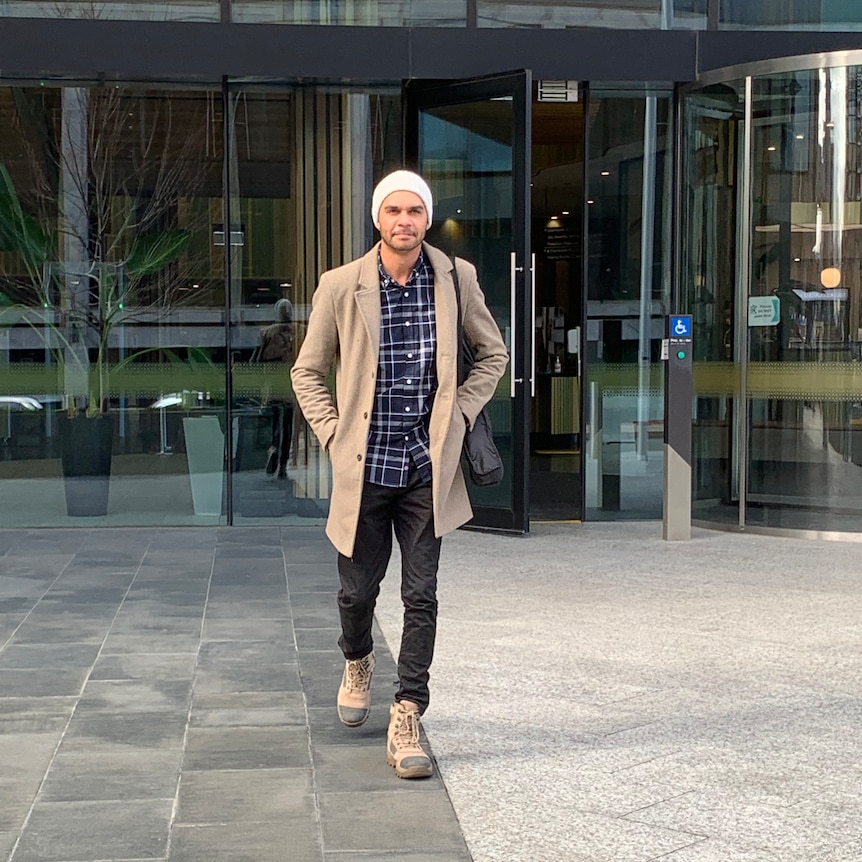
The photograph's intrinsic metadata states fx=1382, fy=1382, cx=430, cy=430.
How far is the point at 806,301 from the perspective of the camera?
32.0 feet

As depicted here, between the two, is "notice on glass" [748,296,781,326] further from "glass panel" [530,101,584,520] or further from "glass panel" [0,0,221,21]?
"glass panel" [0,0,221,21]

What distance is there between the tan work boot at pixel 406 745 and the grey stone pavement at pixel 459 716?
0.21 ft

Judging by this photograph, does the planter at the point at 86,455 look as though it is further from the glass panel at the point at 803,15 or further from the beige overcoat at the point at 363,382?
the beige overcoat at the point at 363,382

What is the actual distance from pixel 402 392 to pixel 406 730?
109 centimetres

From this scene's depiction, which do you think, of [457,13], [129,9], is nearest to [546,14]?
[457,13]

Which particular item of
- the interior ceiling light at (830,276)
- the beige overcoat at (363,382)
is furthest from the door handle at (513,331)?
the beige overcoat at (363,382)

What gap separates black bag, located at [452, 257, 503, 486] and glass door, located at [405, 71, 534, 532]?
16.0 feet

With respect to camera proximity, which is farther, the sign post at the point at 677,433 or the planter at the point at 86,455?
the planter at the point at 86,455

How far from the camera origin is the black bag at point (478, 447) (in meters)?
4.50

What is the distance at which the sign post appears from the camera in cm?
952

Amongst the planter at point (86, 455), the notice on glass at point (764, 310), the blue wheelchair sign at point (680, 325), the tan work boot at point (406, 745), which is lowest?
the tan work boot at point (406, 745)

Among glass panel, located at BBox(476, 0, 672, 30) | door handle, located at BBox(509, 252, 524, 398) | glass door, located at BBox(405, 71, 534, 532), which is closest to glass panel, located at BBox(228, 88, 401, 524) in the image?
glass door, located at BBox(405, 71, 534, 532)

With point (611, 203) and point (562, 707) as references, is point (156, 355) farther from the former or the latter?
point (562, 707)

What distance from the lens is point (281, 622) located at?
22.4ft
